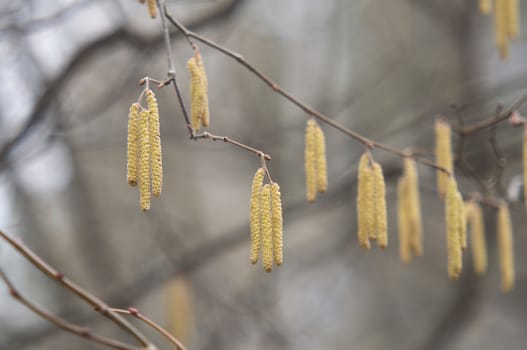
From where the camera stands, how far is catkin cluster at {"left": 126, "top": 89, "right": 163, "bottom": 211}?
127cm

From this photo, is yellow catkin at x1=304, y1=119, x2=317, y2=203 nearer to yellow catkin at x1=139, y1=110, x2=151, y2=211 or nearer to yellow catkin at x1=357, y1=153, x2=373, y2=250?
yellow catkin at x1=357, y1=153, x2=373, y2=250

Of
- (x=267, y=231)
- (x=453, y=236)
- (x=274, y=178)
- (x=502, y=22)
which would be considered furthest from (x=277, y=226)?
(x=274, y=178)

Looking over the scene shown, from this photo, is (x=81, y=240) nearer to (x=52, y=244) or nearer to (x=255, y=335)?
(x=52, y=244)

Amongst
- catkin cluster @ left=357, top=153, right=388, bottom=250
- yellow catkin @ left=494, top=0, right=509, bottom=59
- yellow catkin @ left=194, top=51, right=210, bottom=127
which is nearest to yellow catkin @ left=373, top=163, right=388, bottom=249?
catkin cluster @ left=357, top=153, right=388, bottom=250

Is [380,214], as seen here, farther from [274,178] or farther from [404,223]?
[274,178]

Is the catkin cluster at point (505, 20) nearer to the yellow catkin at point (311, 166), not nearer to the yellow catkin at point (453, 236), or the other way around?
the yellow catkin at point (453, 236)

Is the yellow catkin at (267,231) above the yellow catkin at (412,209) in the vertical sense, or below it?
below

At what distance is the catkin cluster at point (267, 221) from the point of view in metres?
1.38

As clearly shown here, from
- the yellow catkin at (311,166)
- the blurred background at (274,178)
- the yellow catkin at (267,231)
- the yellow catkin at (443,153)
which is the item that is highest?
the blurred background at (274,178)

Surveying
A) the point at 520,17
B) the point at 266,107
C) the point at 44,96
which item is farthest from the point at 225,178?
the point at 44,96

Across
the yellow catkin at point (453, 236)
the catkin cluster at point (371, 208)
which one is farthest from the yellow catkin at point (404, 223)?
the catkin cluster at point (371, 208)

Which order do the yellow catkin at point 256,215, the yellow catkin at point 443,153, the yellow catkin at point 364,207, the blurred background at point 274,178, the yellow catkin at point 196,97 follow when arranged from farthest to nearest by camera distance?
the blurred background at point 274,178 → the yellow catkin at point 443,153 → the yellow catkin at point 364,207 → the yellow catkin at point 196,97 → the yellow catkin at point 256,215

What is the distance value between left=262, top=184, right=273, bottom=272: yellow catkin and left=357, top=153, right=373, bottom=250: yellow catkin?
326 mm

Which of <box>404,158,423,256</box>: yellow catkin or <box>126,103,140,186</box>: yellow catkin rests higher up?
<box>404,158,423,256</box>: yellow catkin
